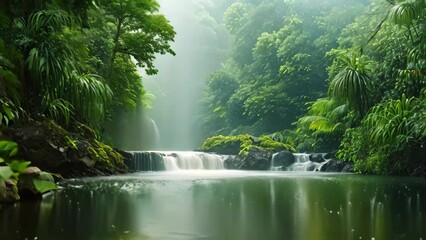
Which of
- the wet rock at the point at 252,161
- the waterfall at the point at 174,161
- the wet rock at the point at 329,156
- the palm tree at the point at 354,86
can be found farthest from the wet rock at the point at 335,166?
the waterfall at the point at 174,161

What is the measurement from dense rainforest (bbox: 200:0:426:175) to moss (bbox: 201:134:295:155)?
5.56 feet

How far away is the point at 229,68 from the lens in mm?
32969

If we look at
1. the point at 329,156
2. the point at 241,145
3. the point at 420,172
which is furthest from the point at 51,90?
the point at 329,156

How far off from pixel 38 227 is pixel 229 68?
30.0m

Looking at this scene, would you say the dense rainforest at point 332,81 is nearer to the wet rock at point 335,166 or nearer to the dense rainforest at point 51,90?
the wet rock at point 335,166

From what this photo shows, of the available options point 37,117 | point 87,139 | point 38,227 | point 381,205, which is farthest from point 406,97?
point 38,227

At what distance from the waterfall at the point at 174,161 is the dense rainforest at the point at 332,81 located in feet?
13.4

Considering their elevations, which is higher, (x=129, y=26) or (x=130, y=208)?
(x=129, y=26)

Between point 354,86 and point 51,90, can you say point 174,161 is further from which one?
point 51,90

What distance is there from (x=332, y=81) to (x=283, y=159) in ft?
12.8

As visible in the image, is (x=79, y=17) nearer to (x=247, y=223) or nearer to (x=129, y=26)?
(x=129, y=26)

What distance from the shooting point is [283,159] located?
15.9 meters

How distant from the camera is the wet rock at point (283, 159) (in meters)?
15.8

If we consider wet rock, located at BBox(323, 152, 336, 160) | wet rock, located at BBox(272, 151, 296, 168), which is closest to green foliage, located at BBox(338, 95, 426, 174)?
wet rock, located at BBox(323, 152, 336, 160)
